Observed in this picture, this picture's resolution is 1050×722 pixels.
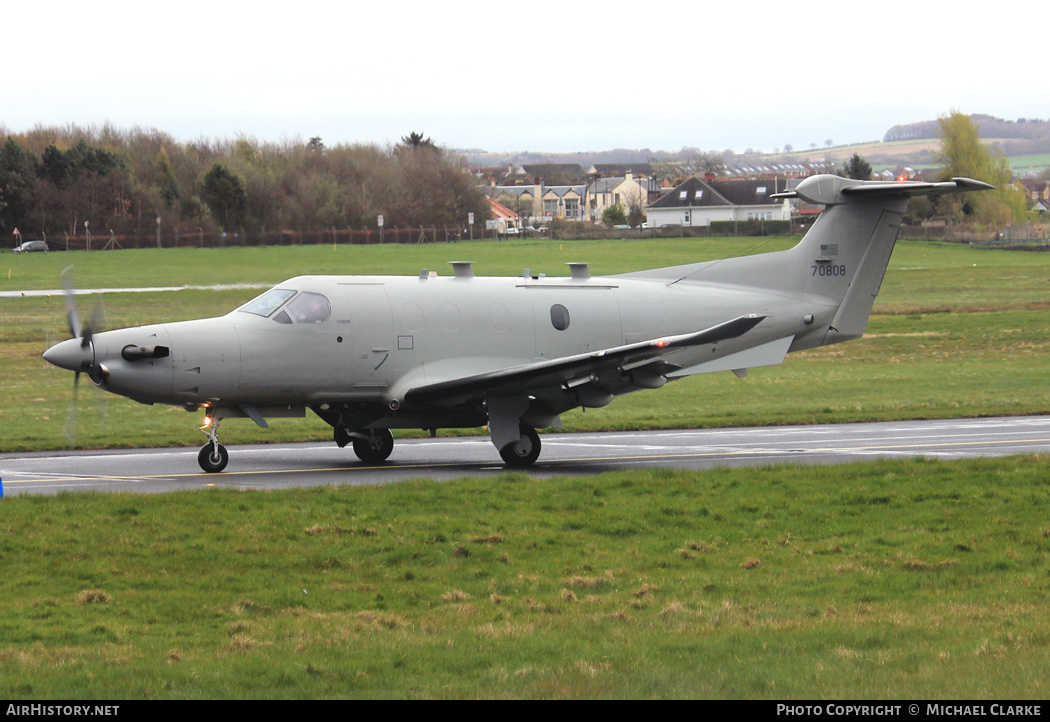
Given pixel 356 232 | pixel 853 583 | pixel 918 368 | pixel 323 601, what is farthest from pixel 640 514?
pixel 356 232

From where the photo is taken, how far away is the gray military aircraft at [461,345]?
1847 centimetres

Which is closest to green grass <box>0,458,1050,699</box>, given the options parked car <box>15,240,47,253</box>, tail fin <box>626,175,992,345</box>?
tail fin <box>626,175,992,345</box>

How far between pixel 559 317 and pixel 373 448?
13.3ft

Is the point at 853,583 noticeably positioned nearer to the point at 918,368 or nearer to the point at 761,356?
the point at 761,356

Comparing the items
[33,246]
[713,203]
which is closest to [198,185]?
[33,246]

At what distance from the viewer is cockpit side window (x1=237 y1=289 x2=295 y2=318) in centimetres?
1931

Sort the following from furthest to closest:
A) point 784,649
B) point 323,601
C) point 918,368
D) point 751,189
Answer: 1. point 751,189
2. point 918,368
3. point 323,601
4. point 784,649

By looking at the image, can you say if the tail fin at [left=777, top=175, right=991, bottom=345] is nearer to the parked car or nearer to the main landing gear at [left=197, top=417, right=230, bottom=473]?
the main landing gear at [left=197, top=417, right=230, bottom=473]

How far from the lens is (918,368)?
39.9m

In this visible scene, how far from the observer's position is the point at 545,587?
11.5 m

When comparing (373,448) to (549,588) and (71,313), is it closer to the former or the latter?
(71,313)

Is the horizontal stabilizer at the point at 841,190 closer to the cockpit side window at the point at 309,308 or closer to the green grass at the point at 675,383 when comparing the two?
the green grass at the point at 675,383

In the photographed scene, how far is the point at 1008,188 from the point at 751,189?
26.5 metres

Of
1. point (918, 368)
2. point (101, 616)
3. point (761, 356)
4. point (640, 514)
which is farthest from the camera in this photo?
point (918, 368)
